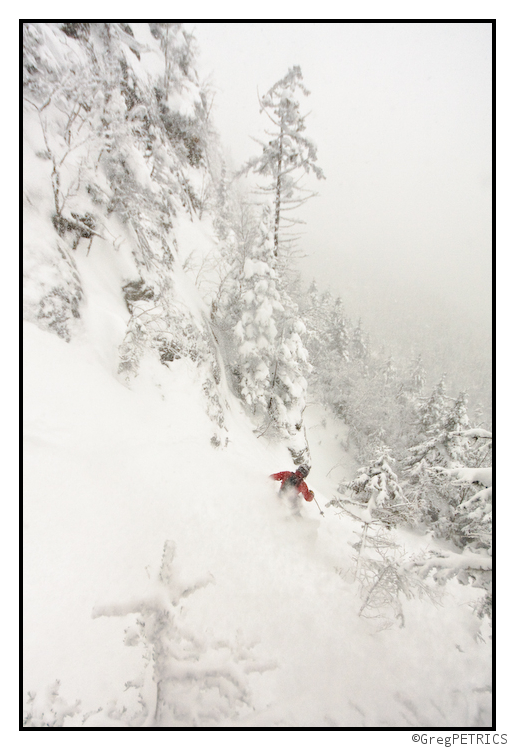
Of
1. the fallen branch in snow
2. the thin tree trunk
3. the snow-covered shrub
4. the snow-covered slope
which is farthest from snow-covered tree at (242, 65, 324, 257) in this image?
the snow-covered shrub

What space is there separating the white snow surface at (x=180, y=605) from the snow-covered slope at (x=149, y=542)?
1.1 inches

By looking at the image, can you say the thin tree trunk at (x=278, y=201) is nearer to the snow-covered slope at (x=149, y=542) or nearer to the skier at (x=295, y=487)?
the snow-covered slope at (x=149, y=542)

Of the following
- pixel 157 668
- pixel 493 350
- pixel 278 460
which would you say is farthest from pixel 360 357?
pixel 157 668

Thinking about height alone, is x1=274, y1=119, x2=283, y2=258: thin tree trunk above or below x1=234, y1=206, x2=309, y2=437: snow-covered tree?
above

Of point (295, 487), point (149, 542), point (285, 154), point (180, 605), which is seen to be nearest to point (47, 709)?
point (180, 605)

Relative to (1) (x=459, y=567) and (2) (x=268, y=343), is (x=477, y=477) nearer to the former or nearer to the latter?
(1) (x=459, y=567)

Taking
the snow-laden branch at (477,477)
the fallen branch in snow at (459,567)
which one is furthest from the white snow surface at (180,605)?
the snow-laden branch at (477,477)

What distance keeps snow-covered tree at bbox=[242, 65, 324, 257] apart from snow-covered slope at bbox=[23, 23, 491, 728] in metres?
6.08

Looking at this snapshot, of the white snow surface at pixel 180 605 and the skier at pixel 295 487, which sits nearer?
the white snow surface at pixel 180 605

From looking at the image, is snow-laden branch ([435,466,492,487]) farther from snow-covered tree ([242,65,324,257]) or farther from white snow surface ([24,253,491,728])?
snow-covered tree ([242,65,324,257])

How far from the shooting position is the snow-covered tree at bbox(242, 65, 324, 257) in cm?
1060

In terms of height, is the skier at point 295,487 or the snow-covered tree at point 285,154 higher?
the snow-covered tree at point 285,154

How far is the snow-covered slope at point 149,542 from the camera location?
162 inches

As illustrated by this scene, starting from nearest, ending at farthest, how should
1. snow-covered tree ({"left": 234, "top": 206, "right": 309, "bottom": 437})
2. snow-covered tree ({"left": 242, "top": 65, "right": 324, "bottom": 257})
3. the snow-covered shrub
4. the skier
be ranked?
the snow-covered shrub
the skier
snow-covered tree ({"left": 242, "top": 65, "right": 324, "bottom": 257})
snow-covered tree ({"left": 234, "top": 206, "right": 309, "bottom": 437})
